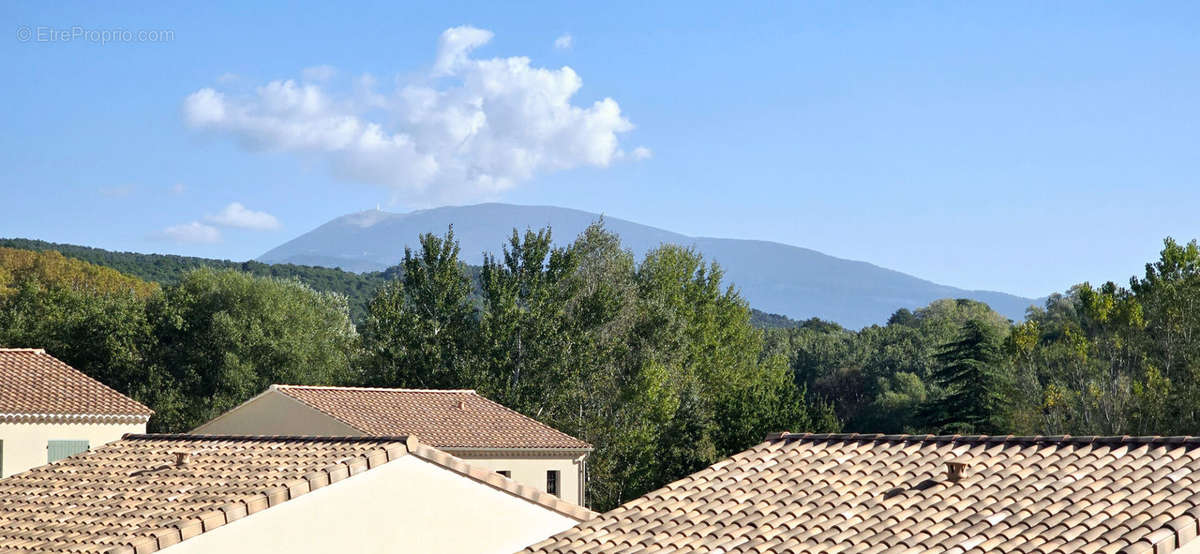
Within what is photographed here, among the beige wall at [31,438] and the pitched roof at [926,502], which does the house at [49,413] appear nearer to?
the beige wall at [31,438]

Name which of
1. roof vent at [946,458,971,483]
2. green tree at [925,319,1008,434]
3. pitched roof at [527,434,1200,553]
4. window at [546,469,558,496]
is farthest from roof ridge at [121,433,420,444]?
green tree at [925,319,1008,434]

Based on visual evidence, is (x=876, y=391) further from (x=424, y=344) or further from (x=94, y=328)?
(x=94, y=328)

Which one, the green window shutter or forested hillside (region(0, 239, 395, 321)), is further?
forested hillside (region(0, 239, 395, 321))

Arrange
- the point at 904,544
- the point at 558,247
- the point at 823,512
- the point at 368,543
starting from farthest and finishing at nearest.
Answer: the point at 558,247, the point at 368,543, the point at 823,512, the point at 904,544

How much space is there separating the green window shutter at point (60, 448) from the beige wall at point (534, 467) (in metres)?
9.62

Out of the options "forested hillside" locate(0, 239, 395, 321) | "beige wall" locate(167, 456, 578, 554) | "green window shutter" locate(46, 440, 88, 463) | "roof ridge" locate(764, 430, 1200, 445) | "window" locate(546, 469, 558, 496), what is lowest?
"window" locate(546, 469, 558, 496)

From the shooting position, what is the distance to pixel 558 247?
165 feet

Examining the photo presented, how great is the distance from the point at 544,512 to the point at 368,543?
2.71 meters

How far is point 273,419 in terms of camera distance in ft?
109

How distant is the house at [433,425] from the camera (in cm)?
3219

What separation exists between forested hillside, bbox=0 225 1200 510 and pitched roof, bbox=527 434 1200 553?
101ft

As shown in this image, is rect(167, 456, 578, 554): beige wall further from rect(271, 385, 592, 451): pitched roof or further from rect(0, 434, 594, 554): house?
rect(271, 385, 592, 451): pitched roof

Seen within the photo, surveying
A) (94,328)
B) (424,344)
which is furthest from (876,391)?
(94,328)

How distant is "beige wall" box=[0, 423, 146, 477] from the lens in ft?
99.8
